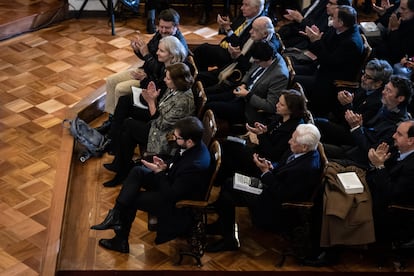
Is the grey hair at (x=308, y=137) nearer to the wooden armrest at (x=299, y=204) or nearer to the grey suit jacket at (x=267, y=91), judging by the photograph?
the wooden armrest at (x=299, y=204)

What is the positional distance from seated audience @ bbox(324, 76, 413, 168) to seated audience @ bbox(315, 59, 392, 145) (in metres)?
0.11

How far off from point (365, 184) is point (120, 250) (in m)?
1.51

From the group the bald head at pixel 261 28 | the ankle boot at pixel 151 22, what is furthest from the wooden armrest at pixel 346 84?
the ankle boot at pixel 151 22

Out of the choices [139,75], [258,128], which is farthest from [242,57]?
[258,128]

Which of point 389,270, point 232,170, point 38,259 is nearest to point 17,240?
point 38,259

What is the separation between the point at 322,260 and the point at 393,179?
0.67 meters

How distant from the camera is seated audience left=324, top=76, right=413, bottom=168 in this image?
4.44 metres

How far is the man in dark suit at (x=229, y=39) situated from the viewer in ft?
18.6

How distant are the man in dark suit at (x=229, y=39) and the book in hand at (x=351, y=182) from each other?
172 cm

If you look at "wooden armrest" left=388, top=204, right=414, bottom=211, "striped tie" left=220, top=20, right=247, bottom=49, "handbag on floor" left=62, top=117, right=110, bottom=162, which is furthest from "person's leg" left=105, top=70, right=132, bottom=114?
"wooden armrest" left=388, top=204, right=414, bottom=211

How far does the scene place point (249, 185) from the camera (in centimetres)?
419

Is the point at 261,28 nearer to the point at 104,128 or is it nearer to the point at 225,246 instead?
the point at 104,128

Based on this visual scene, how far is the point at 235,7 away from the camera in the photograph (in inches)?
307

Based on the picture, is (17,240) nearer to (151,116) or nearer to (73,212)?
(73,212)
